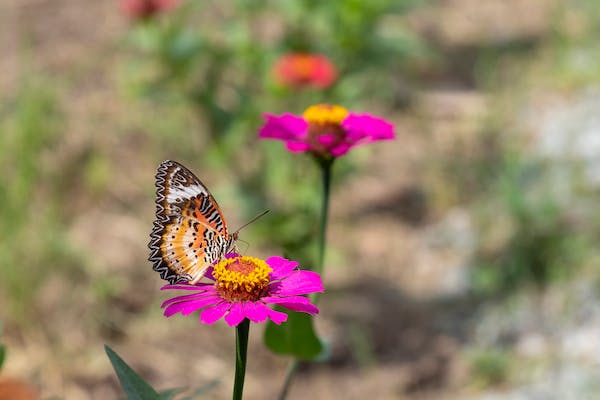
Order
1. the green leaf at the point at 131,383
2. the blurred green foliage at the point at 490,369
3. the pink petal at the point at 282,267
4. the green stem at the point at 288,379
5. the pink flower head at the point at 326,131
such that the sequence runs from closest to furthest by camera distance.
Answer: the green leaf at the point at 131,383, the pink petal at the point at 282,267, the green stem at the point at 288,379, the pink flower head at the point at 326,131, the blurred green foliage at the point at 490,369

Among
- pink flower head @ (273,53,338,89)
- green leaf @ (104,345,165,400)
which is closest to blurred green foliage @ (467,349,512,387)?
pink flower head @ (273,53,338,89)

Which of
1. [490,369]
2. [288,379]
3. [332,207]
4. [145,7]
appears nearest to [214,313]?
[288,379]

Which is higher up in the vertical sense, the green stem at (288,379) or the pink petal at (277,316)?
the green stem at (288,379)

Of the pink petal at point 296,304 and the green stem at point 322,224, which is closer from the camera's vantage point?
the pink petal at point 296,304

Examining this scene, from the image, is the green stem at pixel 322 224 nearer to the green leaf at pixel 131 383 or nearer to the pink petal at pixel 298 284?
the pink petal at pixel 298 284

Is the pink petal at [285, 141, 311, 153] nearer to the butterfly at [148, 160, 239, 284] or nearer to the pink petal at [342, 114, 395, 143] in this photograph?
the pink petal at [342, 114, 395, 143]

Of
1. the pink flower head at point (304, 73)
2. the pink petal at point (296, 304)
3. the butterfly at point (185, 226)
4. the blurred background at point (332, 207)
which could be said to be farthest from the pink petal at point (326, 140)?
the pink flower head at point (304, 73)

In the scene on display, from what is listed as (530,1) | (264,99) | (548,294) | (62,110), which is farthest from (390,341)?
(530,1)
